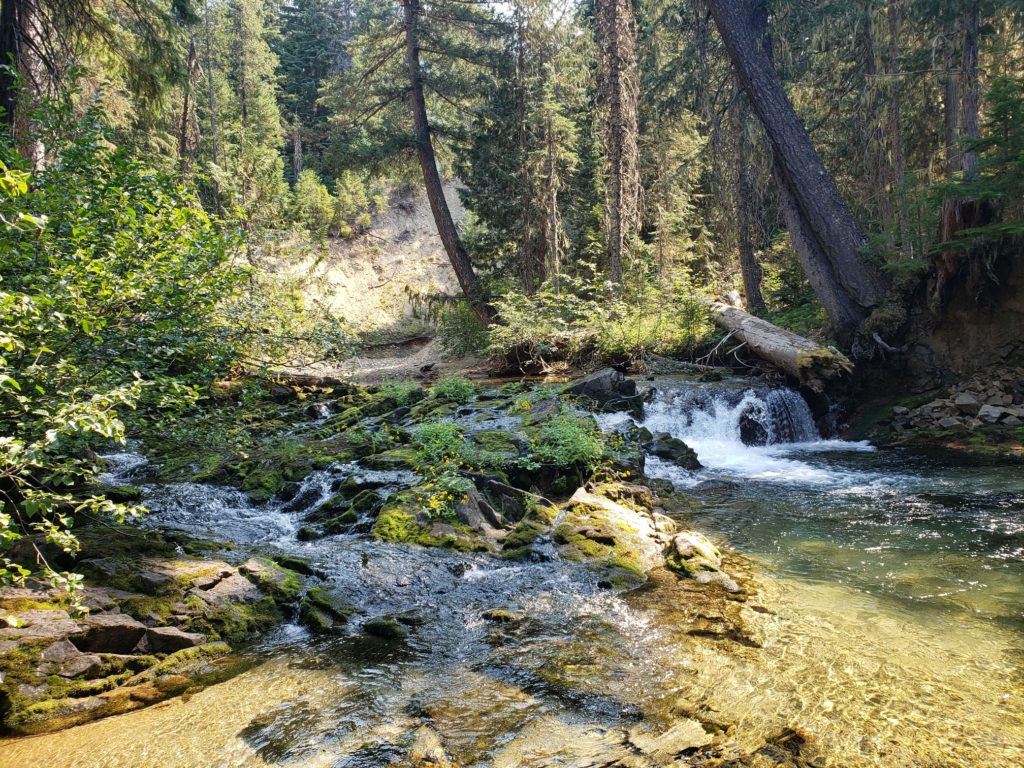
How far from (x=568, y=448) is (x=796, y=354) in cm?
686

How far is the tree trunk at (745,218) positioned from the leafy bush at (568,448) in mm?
11740

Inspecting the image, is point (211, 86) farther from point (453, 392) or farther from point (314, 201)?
point (453, 392)

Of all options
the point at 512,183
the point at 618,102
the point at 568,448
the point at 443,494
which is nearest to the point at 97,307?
the point at 443,494

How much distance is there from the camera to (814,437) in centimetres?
1306

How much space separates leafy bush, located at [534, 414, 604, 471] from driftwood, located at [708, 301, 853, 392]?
6053mm

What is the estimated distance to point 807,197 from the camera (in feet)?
47.4

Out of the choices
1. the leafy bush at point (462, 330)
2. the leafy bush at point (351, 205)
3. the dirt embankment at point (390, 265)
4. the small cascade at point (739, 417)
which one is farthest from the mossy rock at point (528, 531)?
the leafy bush at point (351, 205)

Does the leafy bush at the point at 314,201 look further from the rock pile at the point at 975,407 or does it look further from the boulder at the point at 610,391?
the rock pile at the point at 975,407

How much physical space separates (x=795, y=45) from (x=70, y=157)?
1744cm

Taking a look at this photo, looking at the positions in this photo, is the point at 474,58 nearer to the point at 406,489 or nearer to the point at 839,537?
the point at 406,489

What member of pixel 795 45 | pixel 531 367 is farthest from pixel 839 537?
pixel 795 45

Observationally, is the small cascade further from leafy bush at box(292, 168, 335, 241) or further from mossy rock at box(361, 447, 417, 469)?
leafy bush at box(292, 168, 335, 241)

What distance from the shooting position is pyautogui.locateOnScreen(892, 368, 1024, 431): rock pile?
11.4m

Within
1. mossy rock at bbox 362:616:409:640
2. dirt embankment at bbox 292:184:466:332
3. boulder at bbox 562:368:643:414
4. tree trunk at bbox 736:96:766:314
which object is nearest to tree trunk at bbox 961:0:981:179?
tree trunk at bbox 736:96:766:314
